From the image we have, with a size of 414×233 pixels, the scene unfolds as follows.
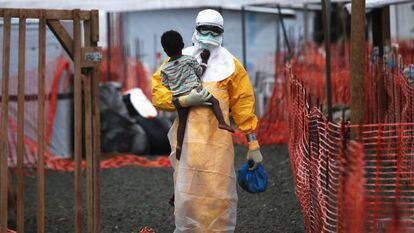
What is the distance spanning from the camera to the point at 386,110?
34.7 ft

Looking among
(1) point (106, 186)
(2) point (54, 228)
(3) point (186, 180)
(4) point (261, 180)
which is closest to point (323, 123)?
(4) point (261, 180)

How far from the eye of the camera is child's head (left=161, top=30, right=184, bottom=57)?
20.2 feet

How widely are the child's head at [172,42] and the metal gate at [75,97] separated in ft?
1.52

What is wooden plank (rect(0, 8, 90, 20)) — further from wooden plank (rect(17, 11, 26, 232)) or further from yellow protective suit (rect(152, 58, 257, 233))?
yellow protective suit (rect(152, 58, 257, 233))

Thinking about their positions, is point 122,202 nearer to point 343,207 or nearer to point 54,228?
point 54,228

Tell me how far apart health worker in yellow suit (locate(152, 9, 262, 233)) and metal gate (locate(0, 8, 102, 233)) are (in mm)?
493

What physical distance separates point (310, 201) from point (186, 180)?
3.48 ft

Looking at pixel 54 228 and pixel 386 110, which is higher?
pixel 386 110

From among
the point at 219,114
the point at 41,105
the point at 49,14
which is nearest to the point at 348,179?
the point at 219,114

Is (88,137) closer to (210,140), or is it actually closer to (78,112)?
(78,112)

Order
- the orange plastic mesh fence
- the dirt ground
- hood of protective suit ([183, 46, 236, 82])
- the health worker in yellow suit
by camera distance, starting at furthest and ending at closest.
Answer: the dirt ground, hood of protective suit ([183, 46, 236, 82]), the health worker in yellow suit, the orange plastic mesh fence

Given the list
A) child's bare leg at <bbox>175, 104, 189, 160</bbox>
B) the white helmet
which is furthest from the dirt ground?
the white helmet

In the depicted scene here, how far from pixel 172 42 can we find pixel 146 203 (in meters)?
3.65

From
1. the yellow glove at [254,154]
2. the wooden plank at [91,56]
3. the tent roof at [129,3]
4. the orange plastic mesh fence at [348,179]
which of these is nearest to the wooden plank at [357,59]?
the orange plastic mesh fence at [348,179]
